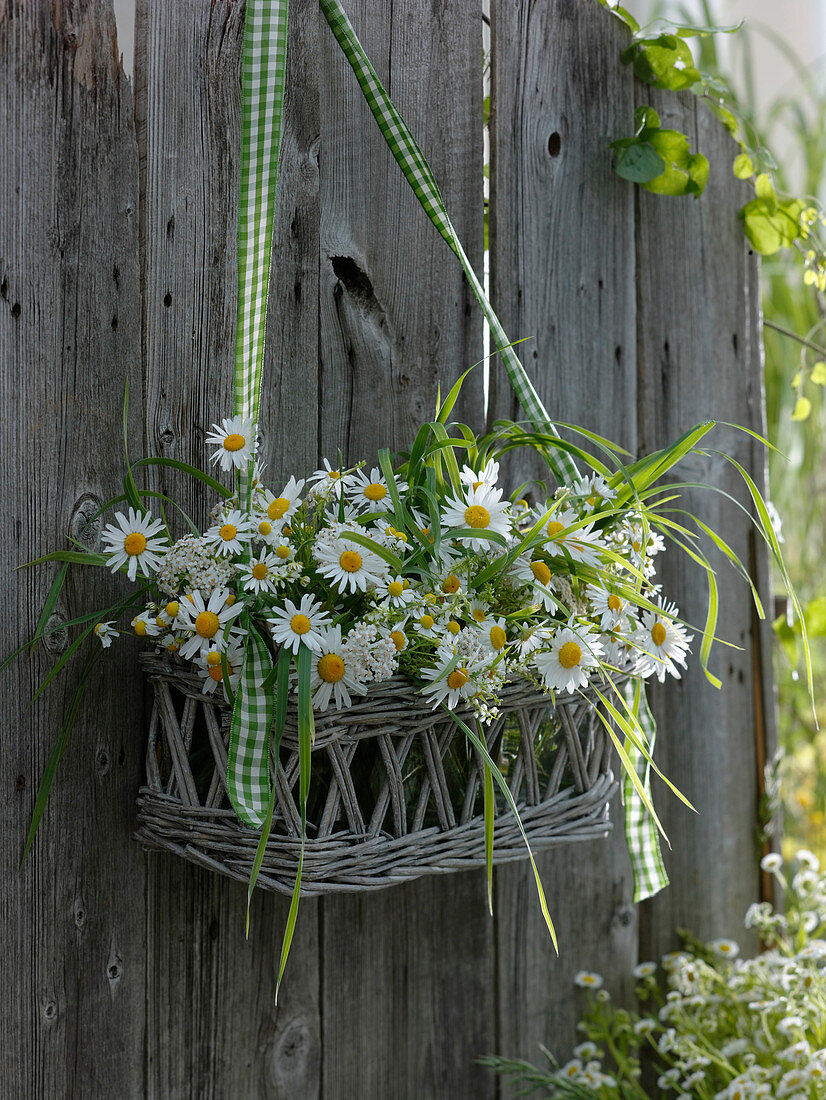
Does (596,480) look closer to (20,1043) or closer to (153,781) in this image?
(153,781)

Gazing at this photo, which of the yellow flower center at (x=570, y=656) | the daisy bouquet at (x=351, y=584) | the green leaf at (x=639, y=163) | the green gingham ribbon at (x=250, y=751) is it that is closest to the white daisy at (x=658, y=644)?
the daisy bouquet at (x=351, y=584)

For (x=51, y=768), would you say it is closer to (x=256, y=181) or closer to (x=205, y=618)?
(x=205, y=618)

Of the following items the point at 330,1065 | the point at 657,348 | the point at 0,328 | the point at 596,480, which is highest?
the point at 657,348

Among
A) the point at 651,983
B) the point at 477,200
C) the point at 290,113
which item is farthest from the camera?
the point at 651,983

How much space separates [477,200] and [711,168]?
43 cm

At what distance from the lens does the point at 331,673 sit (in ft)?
2.02

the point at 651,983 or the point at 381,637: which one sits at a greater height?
the point at 381,637

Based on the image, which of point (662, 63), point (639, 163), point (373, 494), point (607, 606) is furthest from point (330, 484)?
point (662, 63)

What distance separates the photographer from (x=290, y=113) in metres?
0.90

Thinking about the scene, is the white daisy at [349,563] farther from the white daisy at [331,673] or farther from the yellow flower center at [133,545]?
the yellow flower center at [133,545]

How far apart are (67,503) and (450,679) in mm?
398

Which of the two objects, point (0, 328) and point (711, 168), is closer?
point (0, 328)

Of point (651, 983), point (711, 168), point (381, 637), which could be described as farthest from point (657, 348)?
point (651, 983)

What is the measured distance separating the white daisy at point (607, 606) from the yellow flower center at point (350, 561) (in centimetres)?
22
